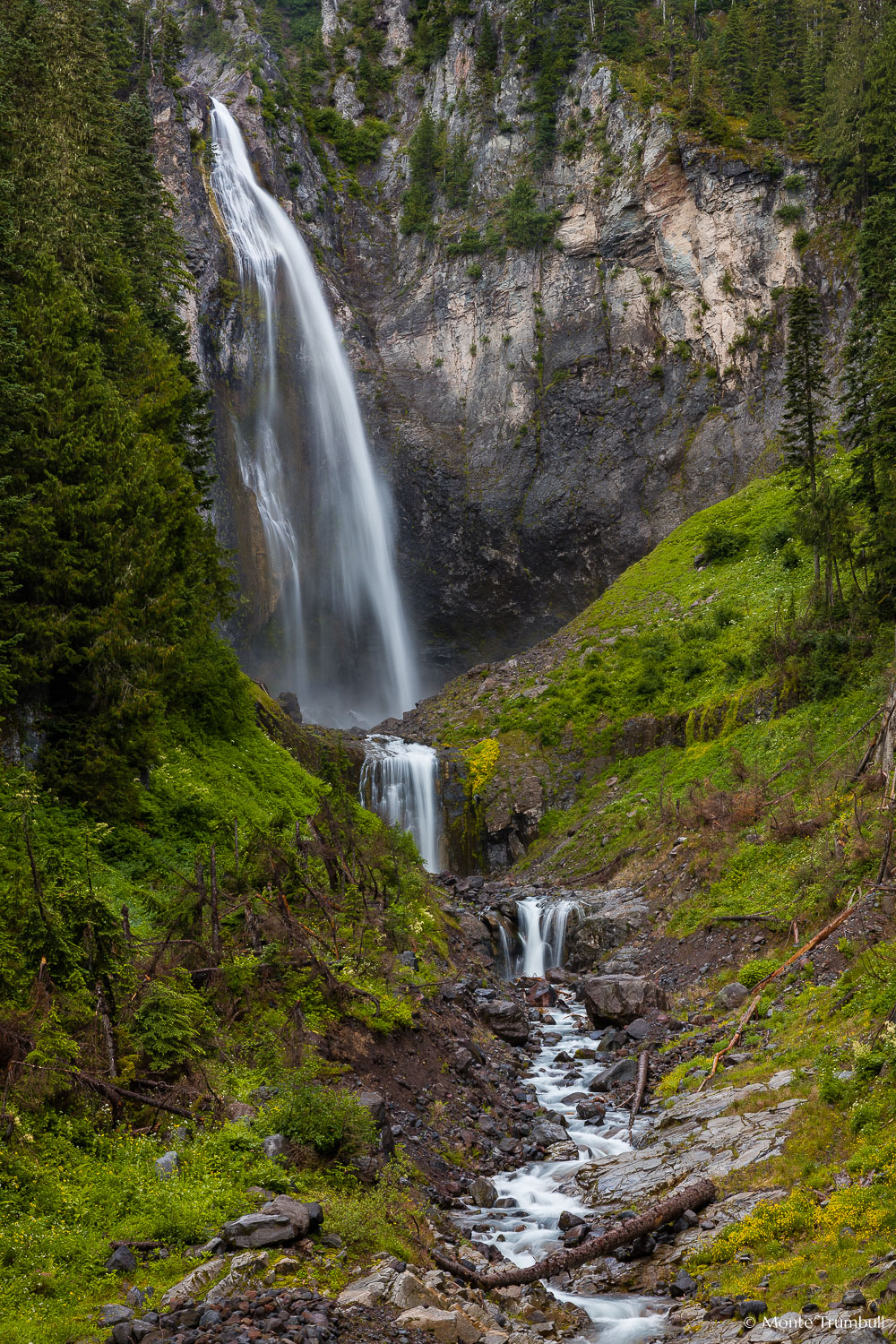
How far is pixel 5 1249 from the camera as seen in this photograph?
6.38 m

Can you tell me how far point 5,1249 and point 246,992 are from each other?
498 centimetres

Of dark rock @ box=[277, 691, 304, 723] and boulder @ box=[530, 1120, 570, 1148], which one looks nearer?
boulder @ box=[530, 1120, 570, 1148]

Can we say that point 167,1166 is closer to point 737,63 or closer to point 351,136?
point 737,63

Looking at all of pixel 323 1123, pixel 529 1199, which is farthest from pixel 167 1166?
pixel 529 1199

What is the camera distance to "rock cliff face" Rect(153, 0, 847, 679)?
5225 cm

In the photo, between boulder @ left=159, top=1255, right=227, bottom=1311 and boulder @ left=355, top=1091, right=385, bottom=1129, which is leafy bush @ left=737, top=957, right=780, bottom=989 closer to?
boulder @ left=355, top=1091, right=385, bottom=1129

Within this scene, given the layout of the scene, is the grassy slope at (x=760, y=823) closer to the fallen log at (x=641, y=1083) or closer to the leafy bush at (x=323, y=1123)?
the fallen log at (x=641, y=1083)

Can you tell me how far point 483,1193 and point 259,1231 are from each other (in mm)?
4219

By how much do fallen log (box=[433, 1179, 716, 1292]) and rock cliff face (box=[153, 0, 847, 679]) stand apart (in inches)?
1723

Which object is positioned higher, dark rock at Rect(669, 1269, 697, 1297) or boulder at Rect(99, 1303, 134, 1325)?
boulder at Rect(99, 1303, 134, 1325)

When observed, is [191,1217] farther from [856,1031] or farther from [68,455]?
[68,455]

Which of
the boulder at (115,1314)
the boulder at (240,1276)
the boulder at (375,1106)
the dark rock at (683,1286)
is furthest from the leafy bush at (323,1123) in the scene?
the dark rock at (683,1286)

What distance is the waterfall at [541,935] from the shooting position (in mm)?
24906

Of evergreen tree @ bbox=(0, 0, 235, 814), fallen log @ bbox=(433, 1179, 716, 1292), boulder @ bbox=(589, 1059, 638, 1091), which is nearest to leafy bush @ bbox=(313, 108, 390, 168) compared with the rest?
evergreen tree @ bbox=(0, 0, 235, 814)
